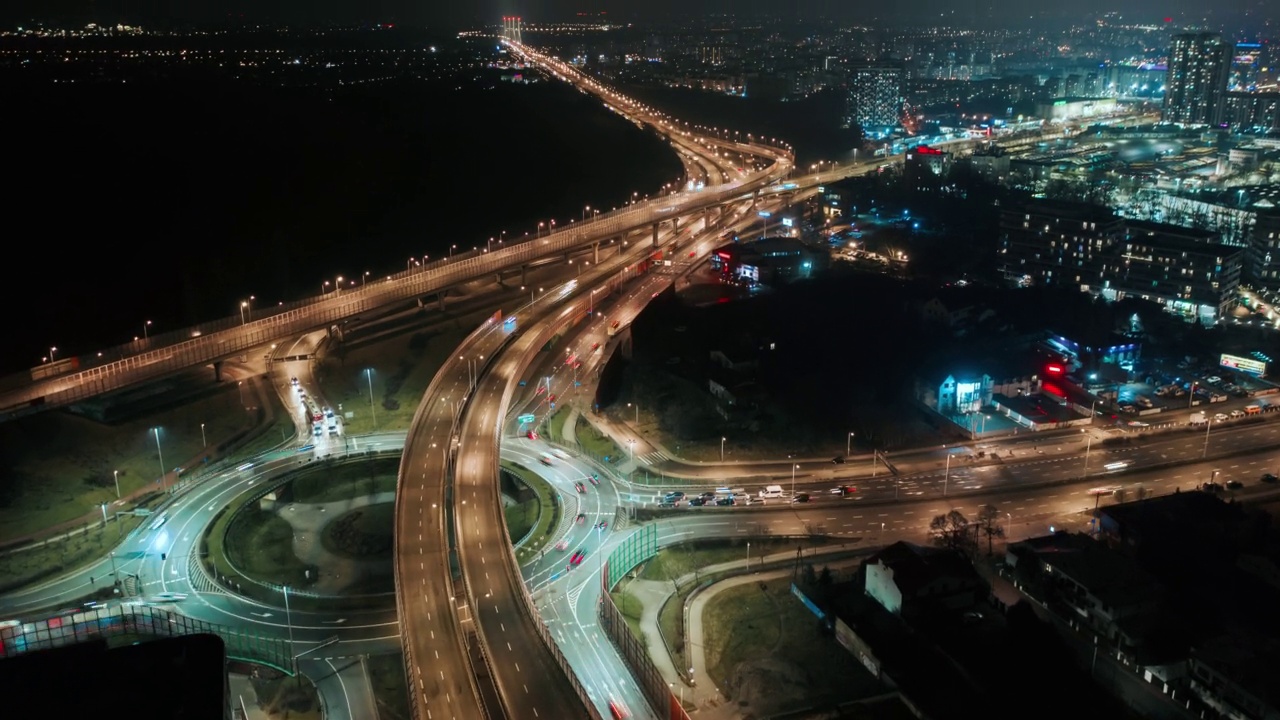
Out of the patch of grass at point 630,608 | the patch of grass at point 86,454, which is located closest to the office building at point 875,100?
the patch of grass at point 86,454

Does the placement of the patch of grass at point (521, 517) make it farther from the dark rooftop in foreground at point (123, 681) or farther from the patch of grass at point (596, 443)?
the dark rooftop in foreground at point (123, 681)

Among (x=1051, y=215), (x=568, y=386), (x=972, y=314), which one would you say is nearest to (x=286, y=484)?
(x=568, y=386)

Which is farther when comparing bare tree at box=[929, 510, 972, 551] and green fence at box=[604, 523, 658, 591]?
bare tree at box=[929, 510, 972, 551]

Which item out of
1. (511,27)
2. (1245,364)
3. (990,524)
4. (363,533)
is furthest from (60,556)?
(511,27)

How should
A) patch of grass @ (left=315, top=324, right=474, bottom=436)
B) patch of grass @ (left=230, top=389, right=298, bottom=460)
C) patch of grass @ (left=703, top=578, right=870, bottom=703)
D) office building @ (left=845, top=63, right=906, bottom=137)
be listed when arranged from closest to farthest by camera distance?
patch of grass @ (left=703, top=578, right=870, bottom=703) → patch of grass @ (left=230, top=389, right=298, bottom=460) → patch of grass @ (left=315, top=324, right=474, bottom=436) → office building @ (left=845, top=63, right=906, bottom=137)

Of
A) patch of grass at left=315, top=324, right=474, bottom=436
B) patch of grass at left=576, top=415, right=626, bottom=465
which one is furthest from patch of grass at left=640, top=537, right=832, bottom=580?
patch of grass at left=315, top=324, right=474, bottom=436

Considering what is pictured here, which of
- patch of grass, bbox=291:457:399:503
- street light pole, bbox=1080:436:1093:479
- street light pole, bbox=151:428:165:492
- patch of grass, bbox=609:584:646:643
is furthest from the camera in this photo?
street light pole, bbox=1080:436:1093:479

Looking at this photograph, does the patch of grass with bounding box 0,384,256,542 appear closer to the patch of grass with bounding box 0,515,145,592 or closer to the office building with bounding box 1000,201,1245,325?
the patch of grass with bounding box 0,515,145,592
